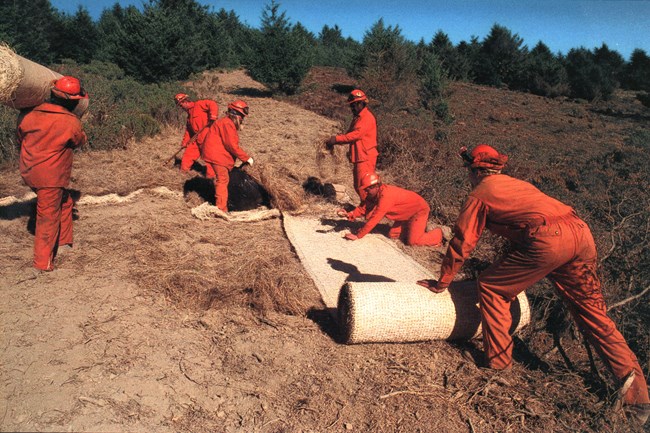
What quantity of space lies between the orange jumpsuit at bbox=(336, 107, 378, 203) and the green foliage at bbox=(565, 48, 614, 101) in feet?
85.1

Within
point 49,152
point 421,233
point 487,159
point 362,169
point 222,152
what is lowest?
point 421,233

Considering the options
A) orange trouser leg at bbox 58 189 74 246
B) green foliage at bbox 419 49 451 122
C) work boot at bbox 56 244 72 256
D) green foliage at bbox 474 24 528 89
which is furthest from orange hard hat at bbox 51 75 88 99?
green foliage at bbox 474 24 528 89

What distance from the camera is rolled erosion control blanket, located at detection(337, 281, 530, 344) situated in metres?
3.86

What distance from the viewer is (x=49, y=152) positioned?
15.5 ft

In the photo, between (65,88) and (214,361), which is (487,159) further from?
(65,88)

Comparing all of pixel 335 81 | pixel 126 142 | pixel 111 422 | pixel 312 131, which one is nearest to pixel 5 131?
pixel 126 142

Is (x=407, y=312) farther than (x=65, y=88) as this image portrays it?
No

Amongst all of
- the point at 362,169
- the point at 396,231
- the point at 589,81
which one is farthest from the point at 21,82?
the point at 589,81

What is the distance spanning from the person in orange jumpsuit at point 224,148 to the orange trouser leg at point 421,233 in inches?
99.8

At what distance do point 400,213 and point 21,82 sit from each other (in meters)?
4.60

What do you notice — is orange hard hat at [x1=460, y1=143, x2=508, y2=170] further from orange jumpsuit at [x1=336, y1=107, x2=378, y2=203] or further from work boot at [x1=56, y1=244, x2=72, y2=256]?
work boot at [x1=56, y1=244, x2=72, y2=256]

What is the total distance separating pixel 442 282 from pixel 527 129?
51.2 feet

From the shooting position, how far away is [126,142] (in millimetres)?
9672

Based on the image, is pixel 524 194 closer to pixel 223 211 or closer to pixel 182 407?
pixel 182 407
